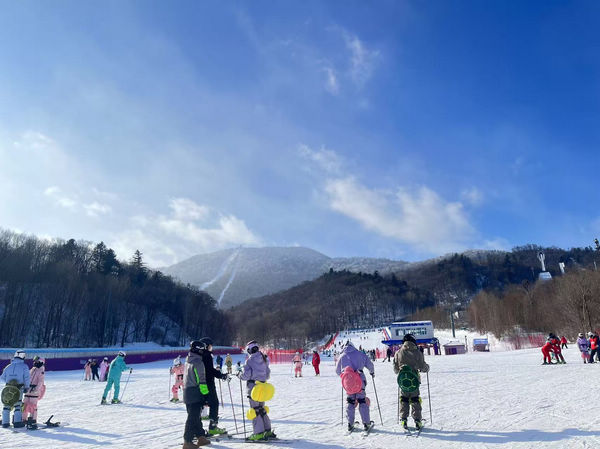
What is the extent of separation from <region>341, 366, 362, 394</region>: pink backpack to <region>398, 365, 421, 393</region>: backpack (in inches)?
31.8

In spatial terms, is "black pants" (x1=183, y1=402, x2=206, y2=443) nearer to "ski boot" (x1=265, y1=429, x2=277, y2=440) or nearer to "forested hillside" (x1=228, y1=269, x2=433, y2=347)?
"ski boot" (x1=265, y1=429, x2=277, y2=440)

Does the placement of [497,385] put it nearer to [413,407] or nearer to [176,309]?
[413,407]

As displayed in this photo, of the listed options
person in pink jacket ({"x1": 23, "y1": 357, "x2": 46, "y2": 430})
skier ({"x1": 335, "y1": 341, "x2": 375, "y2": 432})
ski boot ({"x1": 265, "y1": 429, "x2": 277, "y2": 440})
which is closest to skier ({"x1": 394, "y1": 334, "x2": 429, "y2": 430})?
skier ({"x1": 335, "y1": 341, "x2": 375, "y2": 432})

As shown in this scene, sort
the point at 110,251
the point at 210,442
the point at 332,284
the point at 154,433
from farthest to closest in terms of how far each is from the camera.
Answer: the point at 332,284
the point at 110,251
the point at 154,433
the point at 210,442

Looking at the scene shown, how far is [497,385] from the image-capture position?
13758 mm

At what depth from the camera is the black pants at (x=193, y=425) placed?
660 cm

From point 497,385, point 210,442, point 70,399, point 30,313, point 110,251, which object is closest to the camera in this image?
point 210,442

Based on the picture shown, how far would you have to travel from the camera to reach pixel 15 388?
9227 millimetres

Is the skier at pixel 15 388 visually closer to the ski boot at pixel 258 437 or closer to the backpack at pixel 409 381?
the ski boot at pixel 258 437

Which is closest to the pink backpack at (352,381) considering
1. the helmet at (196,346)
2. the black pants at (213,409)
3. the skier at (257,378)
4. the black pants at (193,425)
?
the skier at (257,378)

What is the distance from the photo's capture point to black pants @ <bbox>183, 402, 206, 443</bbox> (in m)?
6.60

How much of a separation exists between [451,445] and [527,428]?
205 cm

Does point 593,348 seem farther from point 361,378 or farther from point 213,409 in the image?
point 213,409

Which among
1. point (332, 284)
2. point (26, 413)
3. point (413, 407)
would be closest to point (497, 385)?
point (413, 407)
